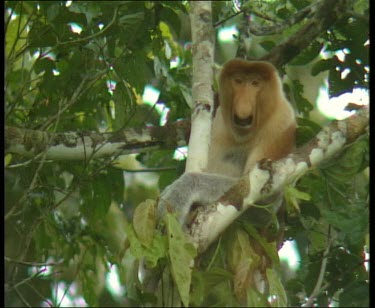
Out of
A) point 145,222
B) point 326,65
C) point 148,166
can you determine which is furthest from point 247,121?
point 145,222

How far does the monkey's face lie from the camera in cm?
480

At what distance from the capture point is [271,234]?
4430 mm

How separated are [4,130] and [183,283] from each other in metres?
1.56

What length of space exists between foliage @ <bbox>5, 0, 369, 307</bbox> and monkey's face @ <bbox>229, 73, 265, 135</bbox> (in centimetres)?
31

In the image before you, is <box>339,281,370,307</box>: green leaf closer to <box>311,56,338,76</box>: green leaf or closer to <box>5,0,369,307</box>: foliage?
<box>5,0,369,307</box>: foliage

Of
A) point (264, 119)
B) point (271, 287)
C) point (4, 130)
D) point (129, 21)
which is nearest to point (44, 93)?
point (4, 130)

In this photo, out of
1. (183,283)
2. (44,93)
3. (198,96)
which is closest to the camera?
(183,283)

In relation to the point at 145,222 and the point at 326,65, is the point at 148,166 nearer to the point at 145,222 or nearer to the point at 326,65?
the point at 326,65

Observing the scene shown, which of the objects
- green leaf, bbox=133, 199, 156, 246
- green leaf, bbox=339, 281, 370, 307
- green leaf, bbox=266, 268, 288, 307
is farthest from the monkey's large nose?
green leaf, bbox=339, 281, 370, 307

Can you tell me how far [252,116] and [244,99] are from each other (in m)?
0.11

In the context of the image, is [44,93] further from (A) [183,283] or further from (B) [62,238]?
(A) [183,283]

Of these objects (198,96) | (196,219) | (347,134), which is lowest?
(196,219)

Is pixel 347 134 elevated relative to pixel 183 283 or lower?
elevated

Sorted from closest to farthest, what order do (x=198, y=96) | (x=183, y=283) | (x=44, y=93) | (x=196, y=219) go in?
(x=183, y=283) → (x=196, y=219) → (x=198, y=96) → (x=44, y=93)
